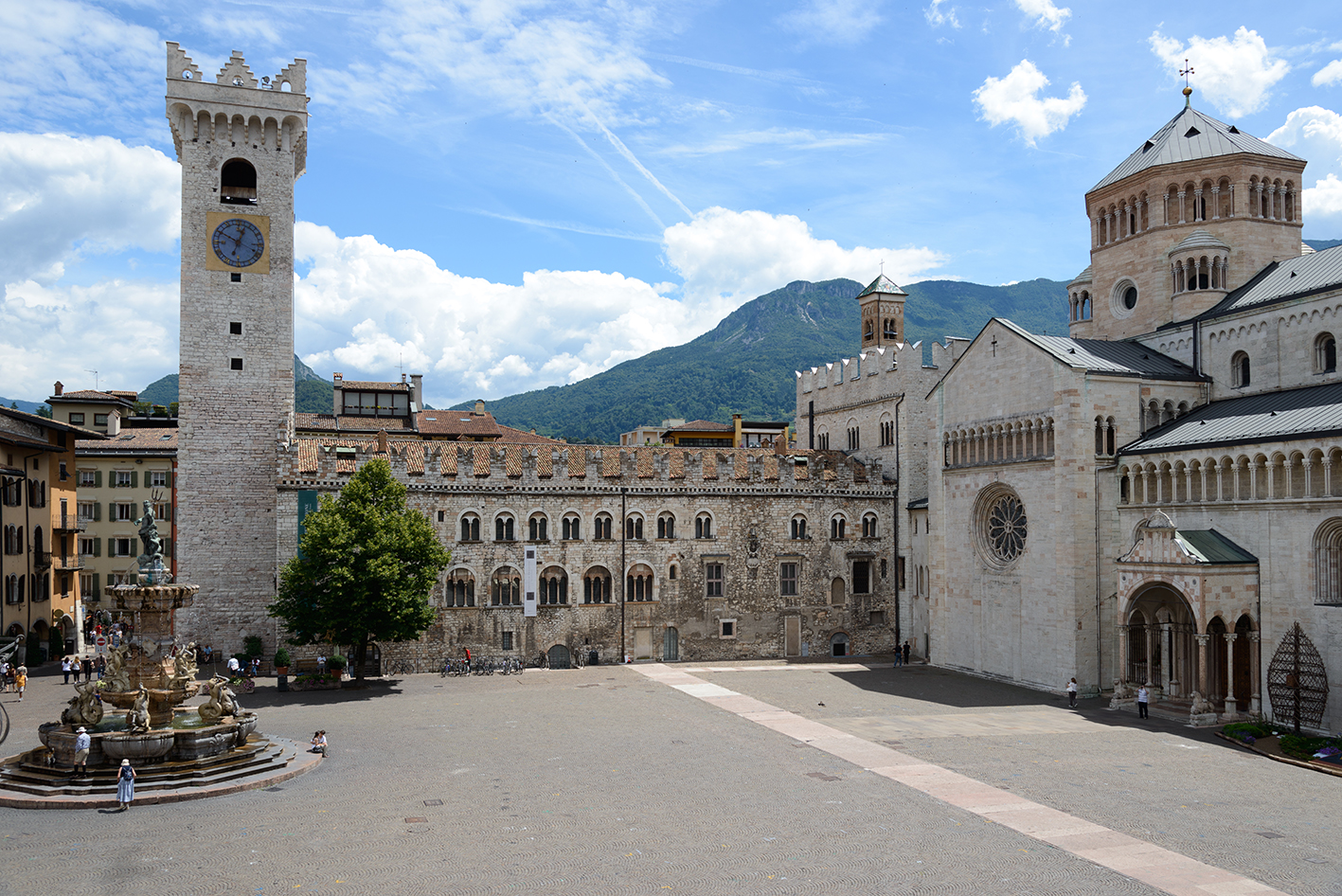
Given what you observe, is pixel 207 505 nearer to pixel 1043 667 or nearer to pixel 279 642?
pixel 279 642

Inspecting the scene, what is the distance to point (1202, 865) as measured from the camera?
19859 mm

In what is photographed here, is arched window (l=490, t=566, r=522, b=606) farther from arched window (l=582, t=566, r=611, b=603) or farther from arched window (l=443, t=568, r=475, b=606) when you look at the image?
arched window (l=582, t=566, r=611, b=603)

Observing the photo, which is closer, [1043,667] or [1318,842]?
[1318,842]

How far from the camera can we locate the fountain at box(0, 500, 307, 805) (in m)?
25.8

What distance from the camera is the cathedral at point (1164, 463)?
3438 centimetres

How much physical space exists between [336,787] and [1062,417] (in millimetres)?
32508

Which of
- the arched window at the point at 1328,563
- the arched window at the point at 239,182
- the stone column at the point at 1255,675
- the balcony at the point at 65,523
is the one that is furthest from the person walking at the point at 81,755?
the balcony at the point at 65,523

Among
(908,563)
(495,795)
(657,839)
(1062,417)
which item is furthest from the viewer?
(908,563)

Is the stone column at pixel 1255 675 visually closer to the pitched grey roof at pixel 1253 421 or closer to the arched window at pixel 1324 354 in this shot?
the pitched grey roof at pixel 1253 421

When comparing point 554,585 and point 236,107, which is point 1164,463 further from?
point 236,107

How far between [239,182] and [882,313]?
131 feet

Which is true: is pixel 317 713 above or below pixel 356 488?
below

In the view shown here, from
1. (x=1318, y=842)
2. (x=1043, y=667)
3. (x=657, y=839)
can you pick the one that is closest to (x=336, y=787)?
(x=657, y=839)

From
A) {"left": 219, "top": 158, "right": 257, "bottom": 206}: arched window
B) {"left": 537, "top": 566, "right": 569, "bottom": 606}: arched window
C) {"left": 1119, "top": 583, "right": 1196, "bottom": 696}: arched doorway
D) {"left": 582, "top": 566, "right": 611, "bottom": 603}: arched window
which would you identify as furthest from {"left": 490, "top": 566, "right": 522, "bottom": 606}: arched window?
{"left": 1119, "top": 583, "right": 1196, "bottom": 696}: arched doorway
